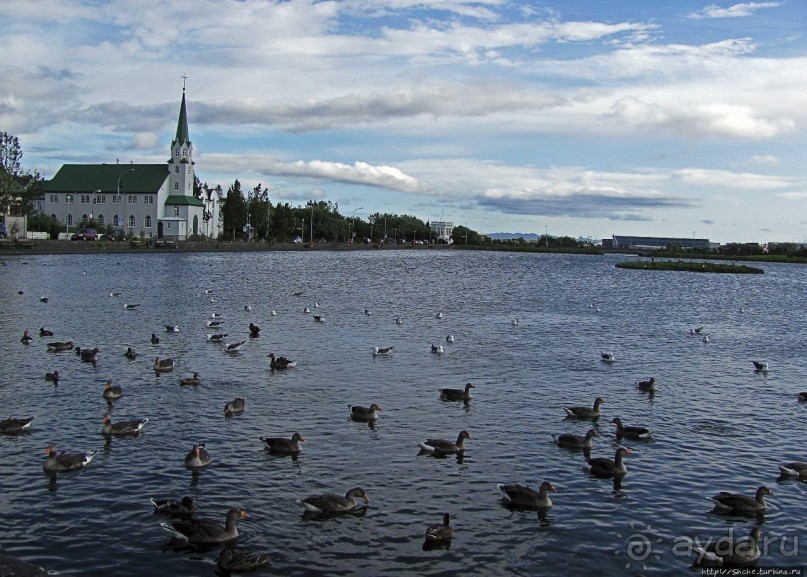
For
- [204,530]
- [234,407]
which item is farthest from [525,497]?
[234,407]

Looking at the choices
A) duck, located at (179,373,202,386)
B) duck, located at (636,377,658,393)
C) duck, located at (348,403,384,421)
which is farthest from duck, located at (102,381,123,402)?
duck, located at (636,377,658,393)

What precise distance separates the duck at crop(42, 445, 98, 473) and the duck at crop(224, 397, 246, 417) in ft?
17.0

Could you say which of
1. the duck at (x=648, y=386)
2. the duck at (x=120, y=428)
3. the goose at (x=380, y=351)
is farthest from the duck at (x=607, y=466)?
the goose at (x=380, y=351)

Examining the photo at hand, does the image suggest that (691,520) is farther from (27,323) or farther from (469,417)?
(27,323)

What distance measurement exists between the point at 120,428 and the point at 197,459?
377cm

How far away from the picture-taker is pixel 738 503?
672 inches

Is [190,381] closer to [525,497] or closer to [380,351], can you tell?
[380,351]

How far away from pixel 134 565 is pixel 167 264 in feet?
327

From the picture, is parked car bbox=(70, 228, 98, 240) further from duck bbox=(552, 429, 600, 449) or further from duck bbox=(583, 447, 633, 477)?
duck bbox=(583, 447, 633, 477)

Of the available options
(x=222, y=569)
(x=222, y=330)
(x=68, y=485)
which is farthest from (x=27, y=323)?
(x=222, y=569)

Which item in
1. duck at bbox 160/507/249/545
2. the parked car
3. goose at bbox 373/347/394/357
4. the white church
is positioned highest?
the white church

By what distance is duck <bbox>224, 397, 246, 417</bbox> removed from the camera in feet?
77.6

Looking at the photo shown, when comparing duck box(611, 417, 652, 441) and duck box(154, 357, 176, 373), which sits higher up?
duck box(154, 357, 176, 373)

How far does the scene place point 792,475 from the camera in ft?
63.8
